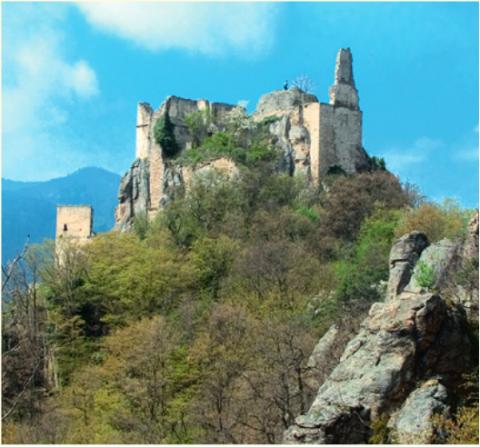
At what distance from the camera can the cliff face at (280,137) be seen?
5366 cm

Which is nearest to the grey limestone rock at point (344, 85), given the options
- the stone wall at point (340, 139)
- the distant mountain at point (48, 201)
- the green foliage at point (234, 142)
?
the stone wall at point (340, 139)

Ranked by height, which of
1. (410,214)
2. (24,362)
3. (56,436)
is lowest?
(56,436)

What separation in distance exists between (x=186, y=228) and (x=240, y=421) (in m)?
21.1

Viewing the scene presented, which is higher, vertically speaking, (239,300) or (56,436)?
(239,300)

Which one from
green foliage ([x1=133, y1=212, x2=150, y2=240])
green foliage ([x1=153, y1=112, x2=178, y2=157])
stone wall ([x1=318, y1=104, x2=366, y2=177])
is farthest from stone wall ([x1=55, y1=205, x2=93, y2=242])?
stone wall ([x1=318, y1=104, x2=366, y2=177])

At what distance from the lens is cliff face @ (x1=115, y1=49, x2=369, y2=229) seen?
53656 mm

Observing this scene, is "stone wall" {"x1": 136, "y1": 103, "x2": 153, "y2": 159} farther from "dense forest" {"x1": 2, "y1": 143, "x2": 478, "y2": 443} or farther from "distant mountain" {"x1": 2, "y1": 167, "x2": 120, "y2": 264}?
"distant mountain" {"x1": 2, "y1": 167, "x2": 120, "y2": 264}

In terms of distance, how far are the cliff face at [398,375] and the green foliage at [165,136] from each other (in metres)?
32.0

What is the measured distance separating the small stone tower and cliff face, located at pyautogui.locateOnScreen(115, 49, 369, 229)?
5.54 ft

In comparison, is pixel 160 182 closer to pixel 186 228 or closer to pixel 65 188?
pixel 186 228

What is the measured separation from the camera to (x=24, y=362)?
39000 mm

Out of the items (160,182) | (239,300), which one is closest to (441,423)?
(239,300)

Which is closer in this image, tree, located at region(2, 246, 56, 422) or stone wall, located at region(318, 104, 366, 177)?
tree, located at region(2, 246, 56, 422)

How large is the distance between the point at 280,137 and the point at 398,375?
32.7 meters
